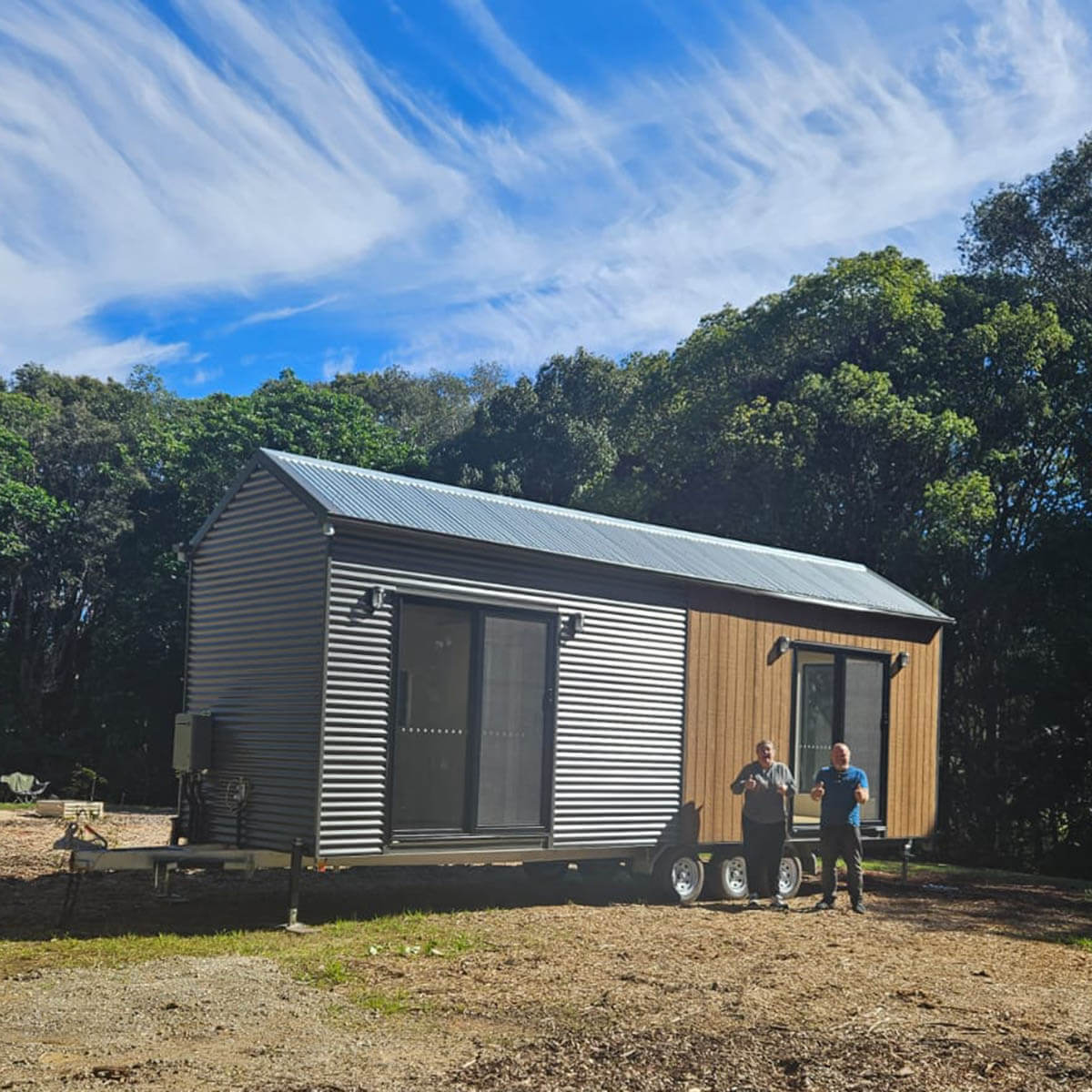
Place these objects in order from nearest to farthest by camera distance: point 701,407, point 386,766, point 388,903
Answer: point 386,766
point 388,903
point 701,407

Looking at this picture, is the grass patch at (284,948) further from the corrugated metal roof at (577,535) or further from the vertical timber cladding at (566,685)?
the corrugated metal roof at (577,535)

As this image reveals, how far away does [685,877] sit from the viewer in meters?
13.2

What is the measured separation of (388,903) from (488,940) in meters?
2.40

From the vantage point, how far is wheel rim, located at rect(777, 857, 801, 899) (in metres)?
13.6

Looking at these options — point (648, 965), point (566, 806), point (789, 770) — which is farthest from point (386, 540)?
point (789, 770)

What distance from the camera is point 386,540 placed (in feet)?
35.6

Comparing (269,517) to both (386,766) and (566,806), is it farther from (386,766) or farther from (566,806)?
(566,806)

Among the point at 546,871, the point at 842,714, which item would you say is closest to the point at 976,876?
the point at 842,714

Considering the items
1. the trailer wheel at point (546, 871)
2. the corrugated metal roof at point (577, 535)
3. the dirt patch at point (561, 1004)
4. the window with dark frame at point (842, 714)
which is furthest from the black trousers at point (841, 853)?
the trailer wheel at point (546, 871)

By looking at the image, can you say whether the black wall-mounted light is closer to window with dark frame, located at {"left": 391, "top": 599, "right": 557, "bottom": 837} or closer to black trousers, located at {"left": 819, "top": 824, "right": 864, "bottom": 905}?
black trousers, located at {"left": 819, "top": 824, "right": 864, "bottom": 905}

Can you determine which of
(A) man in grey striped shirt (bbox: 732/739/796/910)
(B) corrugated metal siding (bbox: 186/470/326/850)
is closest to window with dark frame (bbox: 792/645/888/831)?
(A) man in grey striped shirt (bbox: 732/739/796/910)

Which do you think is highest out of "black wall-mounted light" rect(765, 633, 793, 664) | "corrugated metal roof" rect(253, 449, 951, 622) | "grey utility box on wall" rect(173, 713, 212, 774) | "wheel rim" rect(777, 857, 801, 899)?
"corrugated metal roof" rect(253, 449, 951, 622)

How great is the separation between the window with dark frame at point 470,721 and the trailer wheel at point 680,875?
163 centimetres

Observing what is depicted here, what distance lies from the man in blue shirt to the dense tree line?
466 inches
